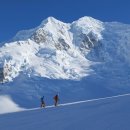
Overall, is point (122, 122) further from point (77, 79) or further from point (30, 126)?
Result: point (77, 79)

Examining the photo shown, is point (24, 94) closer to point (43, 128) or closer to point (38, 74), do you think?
point (38, 74)

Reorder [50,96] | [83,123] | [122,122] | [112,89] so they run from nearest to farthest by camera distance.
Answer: [122,122], [83,123], [50,96], [112,89]

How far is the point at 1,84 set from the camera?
19362 centimetres

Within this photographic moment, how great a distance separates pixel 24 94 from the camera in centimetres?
17400

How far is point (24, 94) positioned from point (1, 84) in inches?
913

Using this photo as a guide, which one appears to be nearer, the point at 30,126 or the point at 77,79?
the point at 30,126

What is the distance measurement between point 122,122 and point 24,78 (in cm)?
18361

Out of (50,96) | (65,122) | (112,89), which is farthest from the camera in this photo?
(112,89)

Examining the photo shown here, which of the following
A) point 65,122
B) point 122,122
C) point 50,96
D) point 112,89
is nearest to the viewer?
point 122,122

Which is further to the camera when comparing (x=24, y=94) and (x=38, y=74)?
(x=38, y=74)

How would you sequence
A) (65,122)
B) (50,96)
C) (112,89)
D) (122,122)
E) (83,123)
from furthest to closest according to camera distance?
(112,89), (50,96), (65,122), (83,123), (122,122)

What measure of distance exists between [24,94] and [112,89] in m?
39.2

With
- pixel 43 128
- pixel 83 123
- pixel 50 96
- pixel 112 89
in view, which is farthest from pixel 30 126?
pixel 112 89

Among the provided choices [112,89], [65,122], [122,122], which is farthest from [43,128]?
[112,89]
